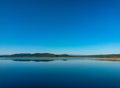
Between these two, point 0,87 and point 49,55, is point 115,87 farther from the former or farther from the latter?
point 49,55

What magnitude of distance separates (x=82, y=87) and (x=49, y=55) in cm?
9195

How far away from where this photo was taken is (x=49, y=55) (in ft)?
335

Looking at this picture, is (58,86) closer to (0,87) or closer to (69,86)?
(69,86)

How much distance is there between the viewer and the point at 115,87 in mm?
10430

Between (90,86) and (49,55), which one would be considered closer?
(90,86)

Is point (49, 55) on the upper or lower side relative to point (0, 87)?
upper

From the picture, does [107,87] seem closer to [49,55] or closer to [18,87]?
[18,87]

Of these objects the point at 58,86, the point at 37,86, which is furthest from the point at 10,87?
the point at 58,86

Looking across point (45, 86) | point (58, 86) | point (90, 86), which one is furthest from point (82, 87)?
point (45, 86)

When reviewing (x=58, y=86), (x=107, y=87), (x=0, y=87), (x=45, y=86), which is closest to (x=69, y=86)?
(x=58, y=86)

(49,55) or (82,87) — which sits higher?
(49,55)

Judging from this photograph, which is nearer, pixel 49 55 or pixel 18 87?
pixel 18 87

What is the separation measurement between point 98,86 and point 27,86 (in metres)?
3.86

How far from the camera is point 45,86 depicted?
1064 cm
